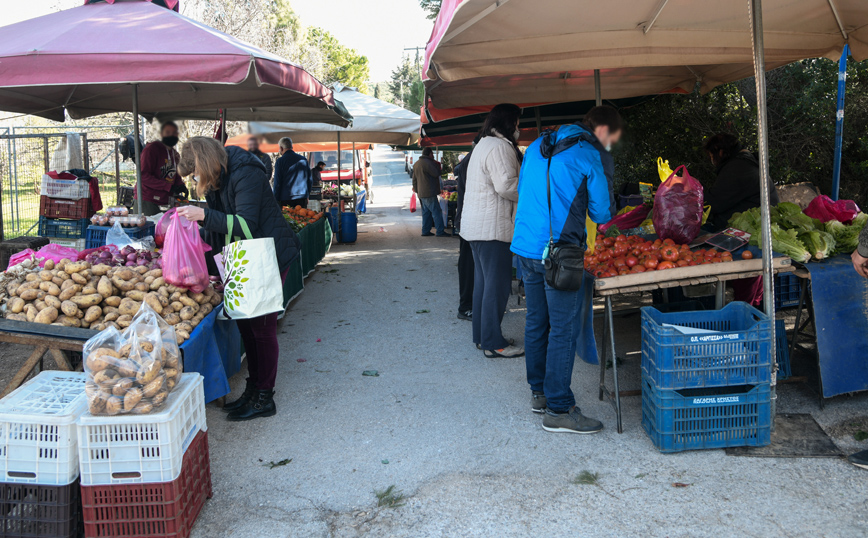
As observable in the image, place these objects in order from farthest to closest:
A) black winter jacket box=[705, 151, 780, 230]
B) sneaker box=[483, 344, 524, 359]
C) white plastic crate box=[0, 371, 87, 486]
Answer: sneaker box=[483, 344, 524, 359] < black winter jacket box=[705, 151, 780, 230] < white plastic crate box=[0, 371, 87, 486]

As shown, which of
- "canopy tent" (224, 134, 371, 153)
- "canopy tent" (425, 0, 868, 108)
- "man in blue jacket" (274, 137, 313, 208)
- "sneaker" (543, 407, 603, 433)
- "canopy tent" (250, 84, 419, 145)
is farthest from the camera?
"canopy tent" (224, 134, 371, 153)

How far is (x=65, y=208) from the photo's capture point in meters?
7.19

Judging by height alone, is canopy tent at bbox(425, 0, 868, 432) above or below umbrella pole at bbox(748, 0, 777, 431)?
above

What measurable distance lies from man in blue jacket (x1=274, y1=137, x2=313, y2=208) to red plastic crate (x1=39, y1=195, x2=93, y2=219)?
3.91 meters

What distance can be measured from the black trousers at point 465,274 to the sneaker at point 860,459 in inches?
149

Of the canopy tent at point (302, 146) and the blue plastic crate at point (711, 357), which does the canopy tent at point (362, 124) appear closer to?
the canopy tent at point (302, 146)

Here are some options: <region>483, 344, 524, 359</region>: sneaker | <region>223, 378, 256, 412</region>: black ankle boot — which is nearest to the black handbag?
<region>483, 344, 524, 359</region>: sneaker

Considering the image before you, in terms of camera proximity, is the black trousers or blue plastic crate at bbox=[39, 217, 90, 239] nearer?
the black trousers

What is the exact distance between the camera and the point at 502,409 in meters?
4.39

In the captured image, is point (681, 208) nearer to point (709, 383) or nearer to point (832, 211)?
point (832, 211)

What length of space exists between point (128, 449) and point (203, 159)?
189 centimetres

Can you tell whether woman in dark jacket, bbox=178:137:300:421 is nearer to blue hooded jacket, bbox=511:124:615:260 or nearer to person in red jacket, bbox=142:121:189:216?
blue hooded jacket, bbox=511:124:615:260

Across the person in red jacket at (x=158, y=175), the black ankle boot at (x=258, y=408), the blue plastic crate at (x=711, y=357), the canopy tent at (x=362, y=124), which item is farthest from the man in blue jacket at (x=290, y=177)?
the blue plastic crate at (x=711, y=357)

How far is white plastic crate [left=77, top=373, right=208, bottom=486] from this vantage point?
2738 millimetres
